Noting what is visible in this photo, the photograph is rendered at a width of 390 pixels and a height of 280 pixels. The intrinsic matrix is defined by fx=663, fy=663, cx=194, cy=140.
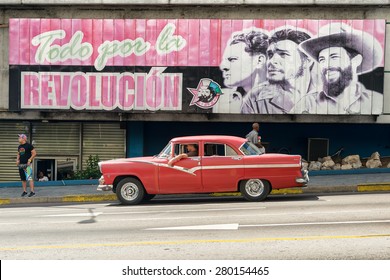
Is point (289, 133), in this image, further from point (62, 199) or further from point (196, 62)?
point (62, 199)

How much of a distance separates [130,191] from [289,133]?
9555 mm

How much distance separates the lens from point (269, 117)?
22625 mm

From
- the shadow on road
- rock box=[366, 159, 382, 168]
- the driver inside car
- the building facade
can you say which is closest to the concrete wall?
the building facade

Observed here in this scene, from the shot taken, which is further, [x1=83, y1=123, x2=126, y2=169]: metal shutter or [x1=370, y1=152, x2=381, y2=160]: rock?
[x1=83, y1=123, x2=126, y2=169]: metal shutter

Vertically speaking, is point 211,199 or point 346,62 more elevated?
point 346,62

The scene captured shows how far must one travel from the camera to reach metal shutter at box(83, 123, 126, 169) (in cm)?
2389

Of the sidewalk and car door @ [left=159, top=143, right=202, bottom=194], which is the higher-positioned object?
car door @ [left=159, top=143, right=202, bottom=194]

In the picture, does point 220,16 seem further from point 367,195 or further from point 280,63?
point 367,195

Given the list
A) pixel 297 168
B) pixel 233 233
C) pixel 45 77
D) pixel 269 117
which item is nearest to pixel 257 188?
pixel 297 168

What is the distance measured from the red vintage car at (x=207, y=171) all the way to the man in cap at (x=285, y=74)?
19.8 ft

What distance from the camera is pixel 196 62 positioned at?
22.3 m

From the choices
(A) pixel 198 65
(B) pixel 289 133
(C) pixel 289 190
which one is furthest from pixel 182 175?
(B) pixel 289 133

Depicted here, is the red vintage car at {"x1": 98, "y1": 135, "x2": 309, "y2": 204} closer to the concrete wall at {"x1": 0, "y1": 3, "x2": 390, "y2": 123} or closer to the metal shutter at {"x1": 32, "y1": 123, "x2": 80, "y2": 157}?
the concrete wall at {"x1": 0, "y1": 3, "x2": 390, "y2": 123}

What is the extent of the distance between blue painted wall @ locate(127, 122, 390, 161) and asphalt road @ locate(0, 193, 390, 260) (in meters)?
7.78
